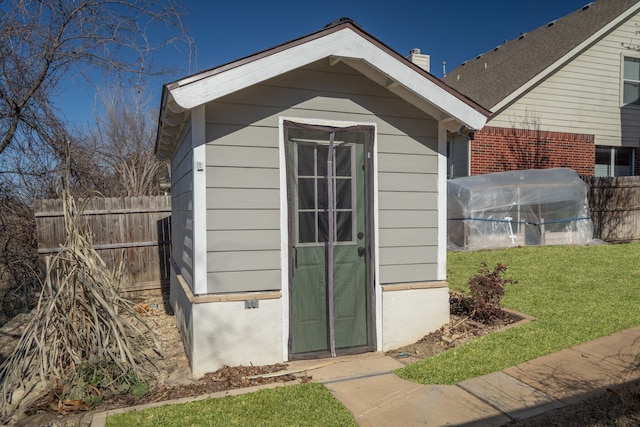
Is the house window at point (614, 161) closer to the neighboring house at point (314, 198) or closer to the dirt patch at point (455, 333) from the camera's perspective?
the dirt patch at point (455, 333)

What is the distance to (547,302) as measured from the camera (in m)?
6.01

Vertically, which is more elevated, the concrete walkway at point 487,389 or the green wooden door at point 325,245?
the green wooden door at point 325,245

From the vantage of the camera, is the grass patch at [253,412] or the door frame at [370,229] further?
the door frame at [370,229]

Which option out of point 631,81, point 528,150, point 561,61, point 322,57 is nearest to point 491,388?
point 322,57

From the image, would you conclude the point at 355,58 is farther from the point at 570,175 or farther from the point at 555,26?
the point at 555,26

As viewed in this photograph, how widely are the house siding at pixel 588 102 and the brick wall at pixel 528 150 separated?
212 mm

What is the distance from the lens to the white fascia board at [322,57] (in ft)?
13.7

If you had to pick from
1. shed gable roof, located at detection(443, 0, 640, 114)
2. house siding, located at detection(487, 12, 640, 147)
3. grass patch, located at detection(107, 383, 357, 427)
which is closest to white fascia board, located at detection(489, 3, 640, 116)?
shed gable roof, located at detection(443, 0, 640, 114)

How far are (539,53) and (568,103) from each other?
181 cm

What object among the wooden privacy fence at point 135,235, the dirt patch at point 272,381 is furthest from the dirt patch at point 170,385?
the wooden privacy fence at point 135,235

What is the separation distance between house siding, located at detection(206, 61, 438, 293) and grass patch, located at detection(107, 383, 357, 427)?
1.15 m

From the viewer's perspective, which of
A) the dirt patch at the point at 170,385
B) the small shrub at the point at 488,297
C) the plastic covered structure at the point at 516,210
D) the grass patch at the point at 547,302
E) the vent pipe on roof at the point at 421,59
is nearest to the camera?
the dirt patch at the point at 170,385

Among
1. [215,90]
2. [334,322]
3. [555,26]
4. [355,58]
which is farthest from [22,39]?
[555,26]

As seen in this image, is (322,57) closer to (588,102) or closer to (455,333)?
(455,333)
